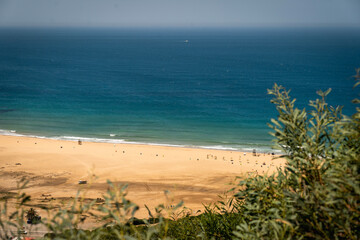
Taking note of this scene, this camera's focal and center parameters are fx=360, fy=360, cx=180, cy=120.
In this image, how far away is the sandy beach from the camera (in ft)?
73.0

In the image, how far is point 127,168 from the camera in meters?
27.7

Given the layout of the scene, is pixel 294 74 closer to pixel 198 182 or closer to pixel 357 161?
pixel 198 182

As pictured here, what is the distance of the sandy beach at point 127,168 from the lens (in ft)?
73.0

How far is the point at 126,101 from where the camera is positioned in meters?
54.2

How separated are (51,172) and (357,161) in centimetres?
2511

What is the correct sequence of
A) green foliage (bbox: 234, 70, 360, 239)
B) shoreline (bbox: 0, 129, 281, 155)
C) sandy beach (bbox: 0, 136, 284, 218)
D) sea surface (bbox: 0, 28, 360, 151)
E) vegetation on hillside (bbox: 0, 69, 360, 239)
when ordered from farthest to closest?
sea surface (bbox: 0, 28, 360, 151)
shoreline (bbox: 0, 129, 281, 155)
sandy beach (bbox: 0, 136, 284, 218)
green foliage (bbox: 234, 70, 360, 239)
vegetation on hillside (bbox: 0, 69, 360, 239)

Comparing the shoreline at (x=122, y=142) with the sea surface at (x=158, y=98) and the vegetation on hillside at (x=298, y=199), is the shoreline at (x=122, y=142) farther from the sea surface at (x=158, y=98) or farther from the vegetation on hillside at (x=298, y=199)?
the vegetation on hillside at (x=298, y=199)

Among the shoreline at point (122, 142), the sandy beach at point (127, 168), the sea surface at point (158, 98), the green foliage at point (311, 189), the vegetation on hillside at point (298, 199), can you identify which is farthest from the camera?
the sea surface at point (158, 98)

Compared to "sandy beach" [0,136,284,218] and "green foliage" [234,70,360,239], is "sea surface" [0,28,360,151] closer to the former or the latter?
"sandy beach" [0,136,284,218]

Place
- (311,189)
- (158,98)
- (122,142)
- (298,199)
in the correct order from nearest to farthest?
(298,199), (311,189), (122,142), (158,98)

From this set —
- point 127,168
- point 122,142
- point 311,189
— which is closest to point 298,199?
point 311,189

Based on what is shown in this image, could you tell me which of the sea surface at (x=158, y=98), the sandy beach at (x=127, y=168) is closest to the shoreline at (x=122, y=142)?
the sea surface at (x=158, y=98)

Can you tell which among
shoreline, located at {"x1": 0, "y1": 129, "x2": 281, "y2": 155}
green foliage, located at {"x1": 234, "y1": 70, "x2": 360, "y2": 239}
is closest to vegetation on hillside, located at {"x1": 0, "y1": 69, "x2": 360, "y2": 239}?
green foliage, located at {"x1": 234, "y1": 70, "x2": 360, "y2": 239}

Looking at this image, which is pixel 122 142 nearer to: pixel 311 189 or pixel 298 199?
pixel 311 189
